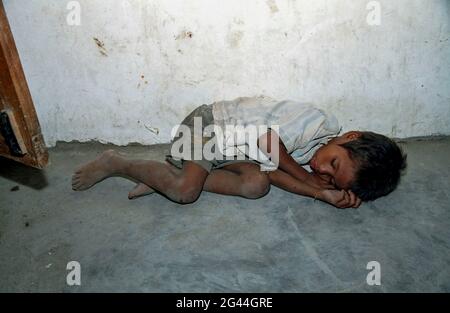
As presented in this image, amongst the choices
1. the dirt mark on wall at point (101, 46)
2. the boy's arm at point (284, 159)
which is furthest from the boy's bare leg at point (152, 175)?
the dirt mark on wall at point (101, 46)

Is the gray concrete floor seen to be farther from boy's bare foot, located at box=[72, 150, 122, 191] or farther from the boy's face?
the boy's face

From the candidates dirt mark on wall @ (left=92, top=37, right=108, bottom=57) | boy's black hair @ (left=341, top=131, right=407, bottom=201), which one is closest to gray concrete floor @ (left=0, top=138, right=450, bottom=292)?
boy's black hair @ (left=341, top=131, right=407, bottom=201)

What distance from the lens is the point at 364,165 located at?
167 cm

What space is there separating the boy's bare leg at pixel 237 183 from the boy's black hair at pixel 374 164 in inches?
17.7

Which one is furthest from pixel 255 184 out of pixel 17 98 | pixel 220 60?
pixel 17 98

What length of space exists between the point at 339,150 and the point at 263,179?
0.41 meters

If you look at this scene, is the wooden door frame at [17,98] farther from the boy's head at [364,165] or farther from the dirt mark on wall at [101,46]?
the boy's head at [364,165]

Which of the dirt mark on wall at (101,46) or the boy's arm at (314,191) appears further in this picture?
the dirt mark on wall at (101,46)

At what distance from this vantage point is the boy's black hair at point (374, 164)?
5.49 feet

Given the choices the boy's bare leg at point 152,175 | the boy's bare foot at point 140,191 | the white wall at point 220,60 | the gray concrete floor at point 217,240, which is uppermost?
the white wall at point 220,60

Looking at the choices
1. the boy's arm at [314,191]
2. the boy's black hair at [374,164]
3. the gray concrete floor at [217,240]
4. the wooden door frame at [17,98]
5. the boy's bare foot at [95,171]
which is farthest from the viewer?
the boy's bare foot at [95,171]

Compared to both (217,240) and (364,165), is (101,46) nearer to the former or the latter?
(217,240)

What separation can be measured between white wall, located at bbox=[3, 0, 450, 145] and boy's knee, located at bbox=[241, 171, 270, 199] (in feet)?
1.96

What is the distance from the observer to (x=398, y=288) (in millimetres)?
1373
